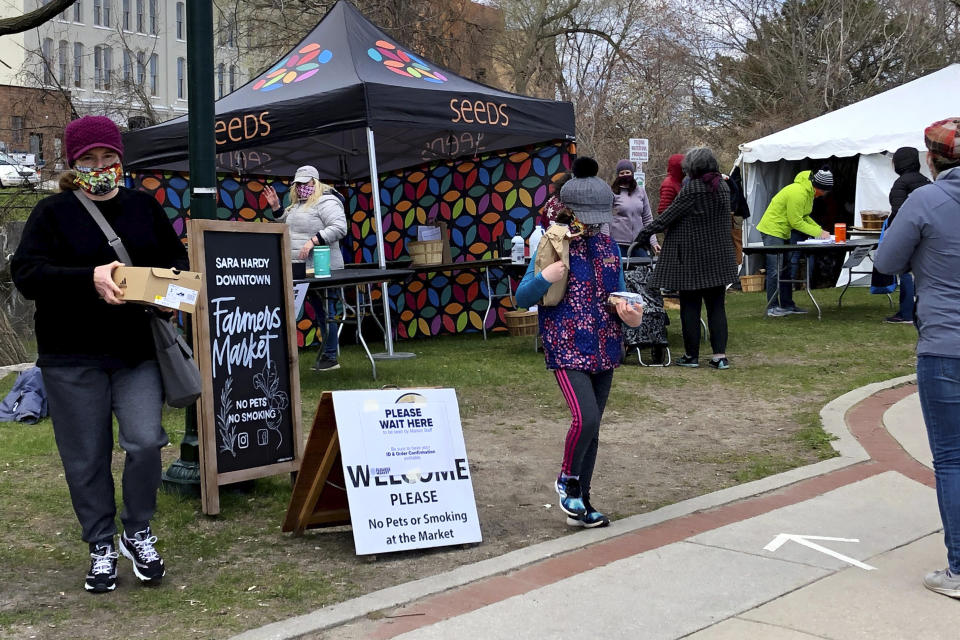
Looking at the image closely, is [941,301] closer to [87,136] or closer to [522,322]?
[87,136]

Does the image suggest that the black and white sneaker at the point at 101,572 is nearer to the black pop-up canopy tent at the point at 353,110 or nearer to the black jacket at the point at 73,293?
the black jacket at the point at 73,293

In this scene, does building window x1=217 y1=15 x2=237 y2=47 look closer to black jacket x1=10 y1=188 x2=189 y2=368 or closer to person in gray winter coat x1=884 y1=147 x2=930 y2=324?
person in gray winter coat x1=884 y1=147 x2=930 y2=324

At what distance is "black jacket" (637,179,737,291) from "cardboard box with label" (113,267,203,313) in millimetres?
6597

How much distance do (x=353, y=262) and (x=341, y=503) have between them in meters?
9.44

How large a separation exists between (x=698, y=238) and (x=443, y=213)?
4.73 m

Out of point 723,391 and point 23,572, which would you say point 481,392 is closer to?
point 723,391

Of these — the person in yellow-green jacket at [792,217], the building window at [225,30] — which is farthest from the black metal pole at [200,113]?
the building window at [225,30]

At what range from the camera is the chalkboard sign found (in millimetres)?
5625

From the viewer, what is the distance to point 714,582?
4.54 meters

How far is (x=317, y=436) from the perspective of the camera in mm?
5176

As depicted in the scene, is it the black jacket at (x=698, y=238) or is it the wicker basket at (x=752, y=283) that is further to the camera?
the wicker basket at (x=752, y=283)

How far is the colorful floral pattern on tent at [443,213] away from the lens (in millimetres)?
13438

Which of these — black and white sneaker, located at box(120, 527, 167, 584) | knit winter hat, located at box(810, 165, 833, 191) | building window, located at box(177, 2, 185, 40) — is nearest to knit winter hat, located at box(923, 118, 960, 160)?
black and white sneaker, located at box(120, 527, 167, 584)

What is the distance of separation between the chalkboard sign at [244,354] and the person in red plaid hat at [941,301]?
3.17 m
